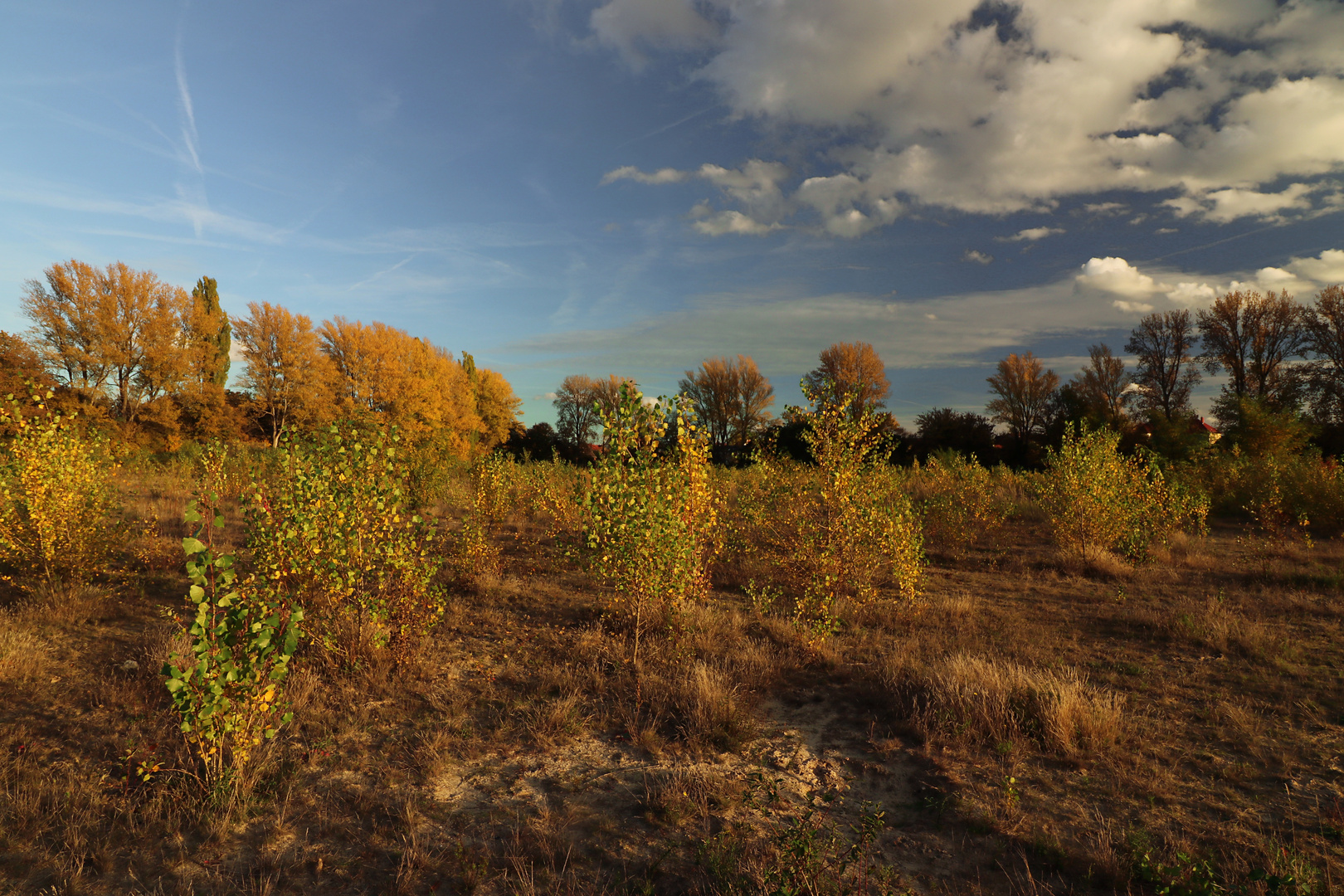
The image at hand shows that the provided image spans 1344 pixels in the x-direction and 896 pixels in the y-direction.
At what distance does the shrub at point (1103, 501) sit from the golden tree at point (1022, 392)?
36.1m

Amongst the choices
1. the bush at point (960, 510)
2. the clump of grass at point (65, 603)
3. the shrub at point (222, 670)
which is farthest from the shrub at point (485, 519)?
the bush at point (960, 510)

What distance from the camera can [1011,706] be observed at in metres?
4.74

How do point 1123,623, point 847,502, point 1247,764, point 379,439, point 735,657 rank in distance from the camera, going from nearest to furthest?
point 1247,764
point 379,439
point 735,657
point 847,502
point 1123,623

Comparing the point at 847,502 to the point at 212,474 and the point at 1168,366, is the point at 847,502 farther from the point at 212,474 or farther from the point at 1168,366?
the point at 1168,366

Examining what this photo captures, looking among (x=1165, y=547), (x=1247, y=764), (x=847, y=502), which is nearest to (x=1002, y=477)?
(x=1165, y=547)

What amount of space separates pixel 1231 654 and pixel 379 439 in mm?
9391

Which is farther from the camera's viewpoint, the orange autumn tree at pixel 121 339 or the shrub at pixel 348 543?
the orange autumn tree at pixel 121 339

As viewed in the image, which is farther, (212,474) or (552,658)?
(212,474)

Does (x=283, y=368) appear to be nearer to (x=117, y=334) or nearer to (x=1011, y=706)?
(x=117, y=334)

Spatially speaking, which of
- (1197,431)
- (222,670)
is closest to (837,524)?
(222,670)

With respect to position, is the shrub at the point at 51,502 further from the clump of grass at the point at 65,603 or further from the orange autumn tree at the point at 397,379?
the orange autumn tree at the point at 397,379

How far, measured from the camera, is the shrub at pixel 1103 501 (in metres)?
9.88

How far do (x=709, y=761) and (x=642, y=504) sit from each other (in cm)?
234

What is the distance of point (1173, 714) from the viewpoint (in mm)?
4918
